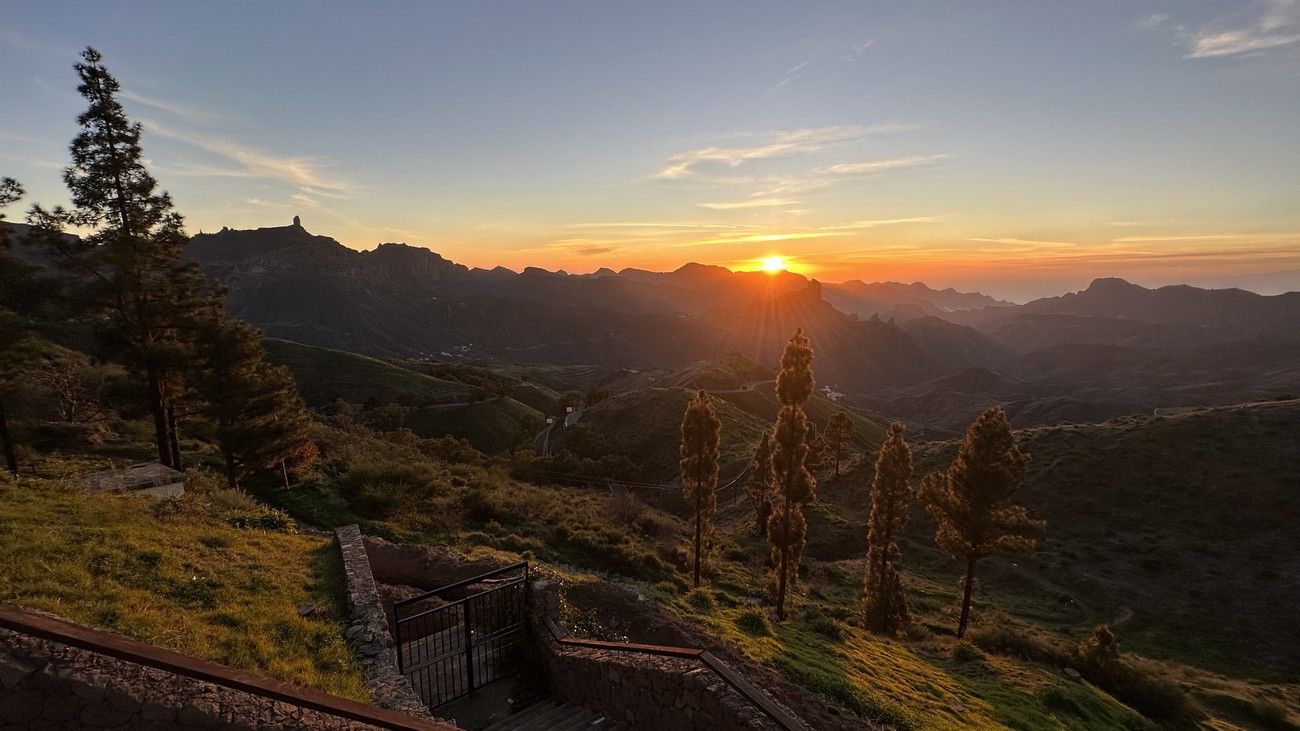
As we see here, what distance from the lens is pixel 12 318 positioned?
63.4 ft

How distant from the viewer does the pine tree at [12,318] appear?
1833 centimetres

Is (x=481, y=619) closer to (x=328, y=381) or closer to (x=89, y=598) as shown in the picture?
(x=89, y=598)

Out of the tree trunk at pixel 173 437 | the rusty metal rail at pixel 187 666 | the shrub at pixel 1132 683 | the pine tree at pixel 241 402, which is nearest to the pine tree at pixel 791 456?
the shrub at pixel 1132 683

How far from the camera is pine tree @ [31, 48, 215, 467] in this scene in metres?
18.5

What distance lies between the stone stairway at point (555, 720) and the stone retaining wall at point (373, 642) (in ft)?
7.42

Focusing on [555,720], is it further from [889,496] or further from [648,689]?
[889,496]

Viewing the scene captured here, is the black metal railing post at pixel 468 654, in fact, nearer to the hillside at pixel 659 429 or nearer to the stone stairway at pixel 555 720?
the stone stairway at pixel 555 720

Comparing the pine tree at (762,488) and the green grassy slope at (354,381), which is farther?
the green grassy slope at (354,381)

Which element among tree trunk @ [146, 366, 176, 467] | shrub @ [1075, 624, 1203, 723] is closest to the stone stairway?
tree trunk @ [146, 366, 176, 467]

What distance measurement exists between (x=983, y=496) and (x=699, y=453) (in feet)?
41.4

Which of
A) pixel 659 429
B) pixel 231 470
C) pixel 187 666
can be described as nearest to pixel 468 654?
pixel 187 666

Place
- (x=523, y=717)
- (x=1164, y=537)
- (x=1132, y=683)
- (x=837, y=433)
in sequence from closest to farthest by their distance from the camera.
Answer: (x=523, y=717)
(x=1132, y=683)
(x=1164, y=537)
(x=837, y=433)

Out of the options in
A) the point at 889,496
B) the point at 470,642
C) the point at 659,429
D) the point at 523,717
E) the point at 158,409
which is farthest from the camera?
the point at 659,429

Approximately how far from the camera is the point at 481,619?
1247 centimetres
